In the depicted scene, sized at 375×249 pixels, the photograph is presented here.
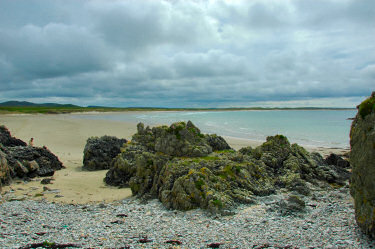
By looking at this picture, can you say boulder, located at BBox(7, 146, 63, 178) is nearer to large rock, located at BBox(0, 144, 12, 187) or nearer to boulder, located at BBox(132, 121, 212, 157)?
large rock, located at BBox(0, 144, 12, 187)

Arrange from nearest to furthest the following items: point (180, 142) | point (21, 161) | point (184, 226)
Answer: point (184, 226)
point (180, 142)
point (21, 161)

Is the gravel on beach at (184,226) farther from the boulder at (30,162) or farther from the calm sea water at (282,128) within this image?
the calm sea water at (282,128)

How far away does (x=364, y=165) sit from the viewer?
6445mm

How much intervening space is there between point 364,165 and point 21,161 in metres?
14.2

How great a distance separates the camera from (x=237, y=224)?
298 inches

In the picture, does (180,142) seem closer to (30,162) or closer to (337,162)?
(30,162)

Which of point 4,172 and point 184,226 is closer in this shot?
point 184,226

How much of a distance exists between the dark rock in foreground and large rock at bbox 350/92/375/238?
10.1 ft

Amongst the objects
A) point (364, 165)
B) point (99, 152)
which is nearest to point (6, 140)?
point (99, 152)

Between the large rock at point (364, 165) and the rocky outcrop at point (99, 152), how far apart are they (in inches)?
523

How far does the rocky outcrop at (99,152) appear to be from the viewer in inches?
656

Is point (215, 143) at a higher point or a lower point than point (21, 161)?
higher

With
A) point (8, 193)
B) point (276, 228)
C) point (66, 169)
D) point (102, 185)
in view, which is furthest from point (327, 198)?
point (66, 169)

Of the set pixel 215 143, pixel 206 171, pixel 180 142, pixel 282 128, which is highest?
pixel 180 142
